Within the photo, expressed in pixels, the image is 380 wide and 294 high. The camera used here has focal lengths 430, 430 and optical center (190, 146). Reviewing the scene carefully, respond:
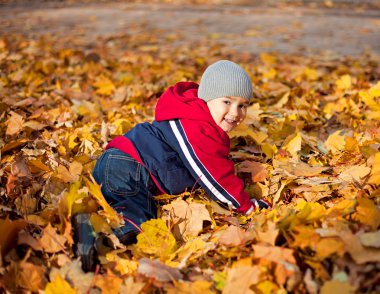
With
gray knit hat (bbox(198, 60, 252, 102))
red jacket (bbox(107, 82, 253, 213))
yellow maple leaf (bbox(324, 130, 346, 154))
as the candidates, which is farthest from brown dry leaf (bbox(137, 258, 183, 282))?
yellow maple leaf (bbox(324, 130, 346, 154))

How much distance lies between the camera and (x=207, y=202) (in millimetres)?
2064

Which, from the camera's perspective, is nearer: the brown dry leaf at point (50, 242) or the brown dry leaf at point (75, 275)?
the brown dry leaf at point (75, 275)

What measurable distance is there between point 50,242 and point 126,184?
0.51m

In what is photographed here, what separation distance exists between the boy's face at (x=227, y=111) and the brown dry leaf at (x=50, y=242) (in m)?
0.96

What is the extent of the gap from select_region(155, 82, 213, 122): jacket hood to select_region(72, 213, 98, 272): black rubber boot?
2.45 ft

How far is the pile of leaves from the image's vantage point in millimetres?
1361

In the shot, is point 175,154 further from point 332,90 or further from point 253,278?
point 332,90

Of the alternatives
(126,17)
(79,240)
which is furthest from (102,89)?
(126,17)

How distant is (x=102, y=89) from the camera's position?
3.73m

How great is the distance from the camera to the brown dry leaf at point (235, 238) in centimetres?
152

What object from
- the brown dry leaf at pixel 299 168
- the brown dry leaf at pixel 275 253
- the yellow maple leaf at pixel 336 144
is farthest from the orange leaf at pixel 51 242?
the yellow maple leaf at pixel 336 144

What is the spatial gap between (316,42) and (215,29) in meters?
2.39

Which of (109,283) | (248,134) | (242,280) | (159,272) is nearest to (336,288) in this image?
(242,280)

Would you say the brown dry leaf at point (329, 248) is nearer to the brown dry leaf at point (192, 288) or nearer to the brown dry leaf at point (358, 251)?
the brown dry leaf at point (358, 251)
